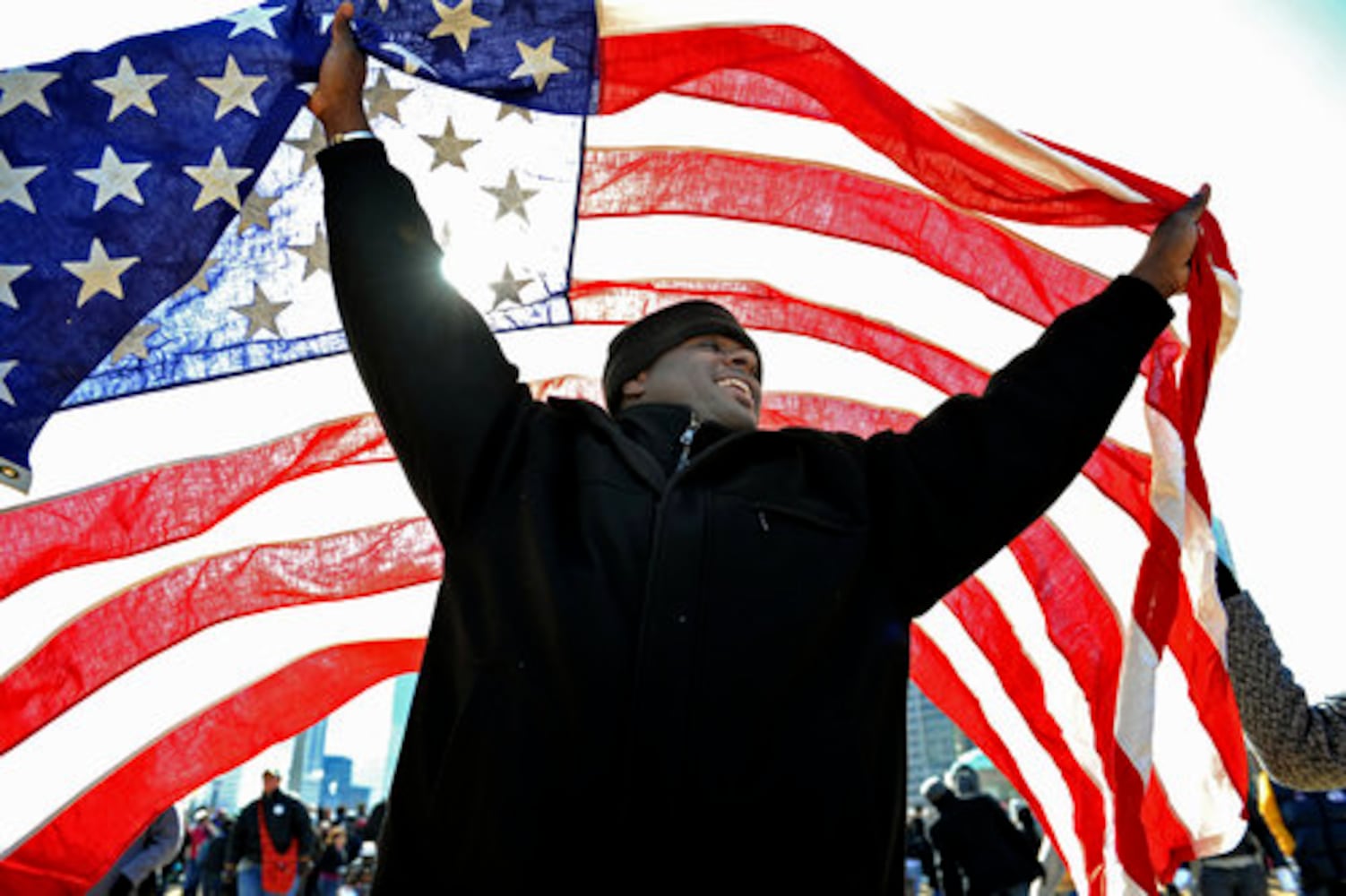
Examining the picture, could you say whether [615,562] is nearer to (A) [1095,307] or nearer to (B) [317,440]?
(A) [1095,307]

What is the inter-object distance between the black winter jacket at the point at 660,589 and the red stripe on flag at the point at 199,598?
256 centimetres

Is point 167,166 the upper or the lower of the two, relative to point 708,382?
upper

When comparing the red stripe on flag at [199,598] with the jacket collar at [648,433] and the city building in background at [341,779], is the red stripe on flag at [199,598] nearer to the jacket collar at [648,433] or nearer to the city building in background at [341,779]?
the jacket collar at [648,433]

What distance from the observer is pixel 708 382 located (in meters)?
2.24

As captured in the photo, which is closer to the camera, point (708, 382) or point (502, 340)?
point (708, 382)

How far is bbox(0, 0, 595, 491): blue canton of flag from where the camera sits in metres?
2.34

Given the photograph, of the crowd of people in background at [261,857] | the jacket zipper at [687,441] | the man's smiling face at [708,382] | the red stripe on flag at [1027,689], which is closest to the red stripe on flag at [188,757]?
the crowd of people in background at [261,857]

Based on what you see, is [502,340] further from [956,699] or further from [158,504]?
[956,699]

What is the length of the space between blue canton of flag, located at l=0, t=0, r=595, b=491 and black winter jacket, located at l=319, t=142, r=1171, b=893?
0.66 metres

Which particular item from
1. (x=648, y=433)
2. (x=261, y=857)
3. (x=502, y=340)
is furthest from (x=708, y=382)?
(x=261, y=857)

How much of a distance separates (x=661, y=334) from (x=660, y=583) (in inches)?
36.3

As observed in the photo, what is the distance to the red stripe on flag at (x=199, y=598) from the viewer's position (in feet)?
11.9

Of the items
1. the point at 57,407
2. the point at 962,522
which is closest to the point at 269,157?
the point at 57,407

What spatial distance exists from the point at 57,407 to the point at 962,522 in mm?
1944
